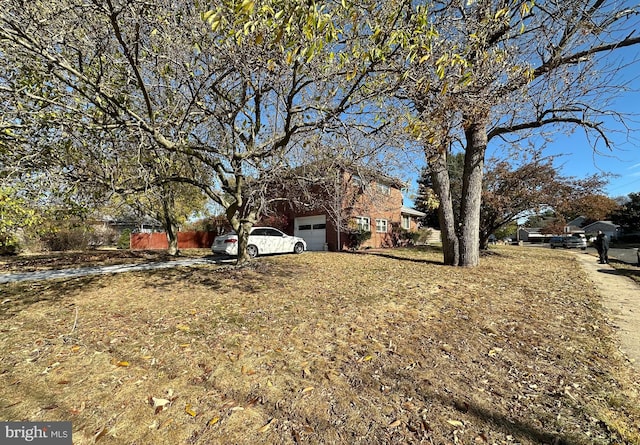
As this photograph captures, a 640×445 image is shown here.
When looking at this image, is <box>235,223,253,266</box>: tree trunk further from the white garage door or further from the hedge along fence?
the hedge along fence

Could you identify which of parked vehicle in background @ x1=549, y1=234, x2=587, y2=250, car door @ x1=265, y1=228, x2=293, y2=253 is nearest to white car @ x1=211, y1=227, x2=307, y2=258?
car door @ x1=265, y1=228, x2=293, y2=253

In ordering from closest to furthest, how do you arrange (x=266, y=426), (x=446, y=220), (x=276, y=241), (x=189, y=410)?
(x=266, y=426) → (x=189, y=410) → (x=446, y=220) → (x=276, y=241)

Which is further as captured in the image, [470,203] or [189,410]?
[470,203]

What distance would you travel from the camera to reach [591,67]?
5.90 m

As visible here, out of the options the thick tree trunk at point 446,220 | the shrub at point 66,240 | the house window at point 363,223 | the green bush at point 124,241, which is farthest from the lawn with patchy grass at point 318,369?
the green bush at point 124,241

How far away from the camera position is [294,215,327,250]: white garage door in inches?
751

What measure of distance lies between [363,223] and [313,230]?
3.48 m

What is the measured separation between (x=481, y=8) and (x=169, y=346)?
7.01 meters

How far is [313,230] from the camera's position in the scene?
19.8 metres

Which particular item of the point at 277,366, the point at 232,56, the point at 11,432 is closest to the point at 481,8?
the point at 232,56

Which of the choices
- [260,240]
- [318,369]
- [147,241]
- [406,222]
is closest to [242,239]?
[260,240]

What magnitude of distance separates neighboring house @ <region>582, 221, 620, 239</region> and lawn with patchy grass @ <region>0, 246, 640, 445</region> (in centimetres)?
5782

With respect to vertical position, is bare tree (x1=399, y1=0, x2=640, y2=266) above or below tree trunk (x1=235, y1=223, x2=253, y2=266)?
above

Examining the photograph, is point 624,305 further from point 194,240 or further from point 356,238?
point 194,240
